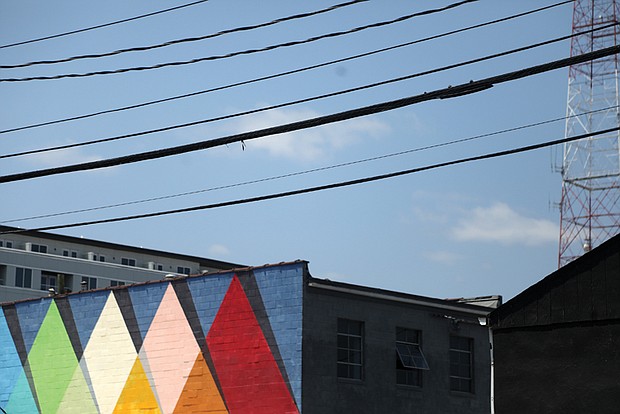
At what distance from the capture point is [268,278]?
1240 inches

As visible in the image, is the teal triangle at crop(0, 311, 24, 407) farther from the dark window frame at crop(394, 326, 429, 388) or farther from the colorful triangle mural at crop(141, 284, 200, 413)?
the dark window frame at crop(394, 326, 429, 388)

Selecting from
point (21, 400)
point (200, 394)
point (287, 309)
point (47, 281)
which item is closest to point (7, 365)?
point (21, 400)

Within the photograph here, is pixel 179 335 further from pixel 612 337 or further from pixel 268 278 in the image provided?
pixel 612 337

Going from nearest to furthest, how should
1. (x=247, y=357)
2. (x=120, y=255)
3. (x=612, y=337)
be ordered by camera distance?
(x=612, y=337), (x=247, y=357), (x=120, y=255)

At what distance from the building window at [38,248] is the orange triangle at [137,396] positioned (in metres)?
80.9

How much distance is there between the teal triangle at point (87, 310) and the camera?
36188 millimetres

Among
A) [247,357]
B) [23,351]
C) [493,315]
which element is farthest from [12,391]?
[493,315]

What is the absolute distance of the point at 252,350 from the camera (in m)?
31.4

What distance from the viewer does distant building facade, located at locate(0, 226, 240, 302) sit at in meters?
106

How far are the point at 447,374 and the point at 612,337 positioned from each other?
12.3 meters

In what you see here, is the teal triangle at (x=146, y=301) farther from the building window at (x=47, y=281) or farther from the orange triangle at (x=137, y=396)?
the building window at (x=47, y=281)

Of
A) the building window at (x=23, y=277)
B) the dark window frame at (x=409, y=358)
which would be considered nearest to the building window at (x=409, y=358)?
the dark window frame at (x=409, y=358)

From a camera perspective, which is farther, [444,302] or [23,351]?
[23,351]

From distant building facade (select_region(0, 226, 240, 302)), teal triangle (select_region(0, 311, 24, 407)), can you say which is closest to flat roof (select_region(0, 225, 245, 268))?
distant building facade (select_region(0, 226, 240, 302))
